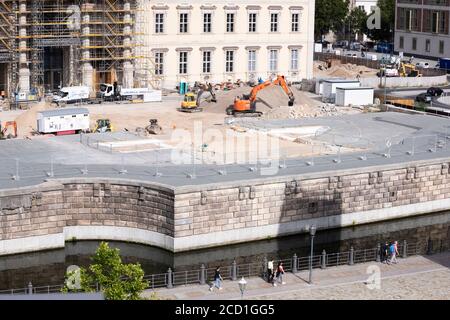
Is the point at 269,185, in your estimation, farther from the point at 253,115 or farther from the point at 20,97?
the point at 20,97

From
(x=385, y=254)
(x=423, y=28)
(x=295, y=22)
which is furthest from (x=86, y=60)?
(x=423, y=28)

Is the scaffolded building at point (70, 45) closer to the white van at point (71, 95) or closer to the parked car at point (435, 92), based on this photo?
the white van at point (71, 95)

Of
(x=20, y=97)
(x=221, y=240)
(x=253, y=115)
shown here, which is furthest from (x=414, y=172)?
(x=20, y=97)

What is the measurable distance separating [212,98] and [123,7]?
12623mm

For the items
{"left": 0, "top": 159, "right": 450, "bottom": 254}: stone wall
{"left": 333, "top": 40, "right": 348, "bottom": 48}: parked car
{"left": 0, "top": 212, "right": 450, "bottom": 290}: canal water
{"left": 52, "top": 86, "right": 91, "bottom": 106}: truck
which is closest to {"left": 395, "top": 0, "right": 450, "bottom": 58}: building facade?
{"left": 333, "top": 40, "right": 348, "bottom": 48}: parked car

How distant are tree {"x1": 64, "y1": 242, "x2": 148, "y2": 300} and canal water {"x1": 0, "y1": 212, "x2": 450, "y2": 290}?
1156 cm

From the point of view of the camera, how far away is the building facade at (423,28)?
396 feet

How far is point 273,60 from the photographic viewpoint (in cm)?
9025

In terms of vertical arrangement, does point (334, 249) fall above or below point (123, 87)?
below

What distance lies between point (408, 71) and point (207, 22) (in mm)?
29765

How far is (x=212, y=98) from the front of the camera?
75062mm

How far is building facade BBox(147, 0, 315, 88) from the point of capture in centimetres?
8400

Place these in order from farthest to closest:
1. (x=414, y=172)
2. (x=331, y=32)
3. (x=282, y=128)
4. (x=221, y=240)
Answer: (x=331, y=32)
(x=282, y=128)
(x=414, y=172)
(x=221, y=240)

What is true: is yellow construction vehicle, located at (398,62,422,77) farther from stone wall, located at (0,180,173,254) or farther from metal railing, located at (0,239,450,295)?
stone wall, located at (0,180,173,254)
